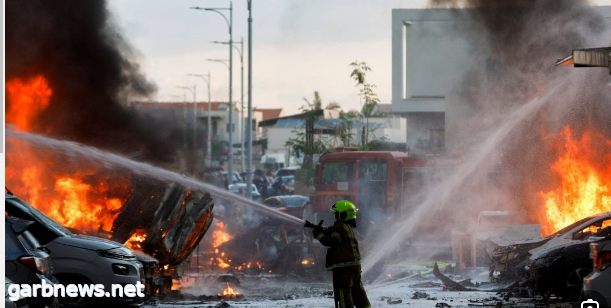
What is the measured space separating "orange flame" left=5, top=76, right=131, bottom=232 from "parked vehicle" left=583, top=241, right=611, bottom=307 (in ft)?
22.9

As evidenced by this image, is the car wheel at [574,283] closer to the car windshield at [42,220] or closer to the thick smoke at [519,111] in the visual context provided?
the thick smoke at [519,111]

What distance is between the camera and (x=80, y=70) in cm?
2127

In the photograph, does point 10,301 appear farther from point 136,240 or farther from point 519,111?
point 519,111

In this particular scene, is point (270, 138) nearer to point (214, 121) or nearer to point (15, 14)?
point (214, 121)

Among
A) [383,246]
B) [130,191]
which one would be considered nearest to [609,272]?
[130,191]

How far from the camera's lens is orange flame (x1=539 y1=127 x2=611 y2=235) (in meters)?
19.4

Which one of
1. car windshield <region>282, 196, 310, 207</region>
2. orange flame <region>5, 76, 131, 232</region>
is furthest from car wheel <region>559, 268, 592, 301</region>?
car windshield <region>282, 196, 310, 207</region>

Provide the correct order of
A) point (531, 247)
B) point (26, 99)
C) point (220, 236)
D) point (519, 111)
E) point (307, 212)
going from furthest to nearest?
point (307, 212)
point (519, 111)
point (26, 99)
point (220, 236)
point (531, 247)

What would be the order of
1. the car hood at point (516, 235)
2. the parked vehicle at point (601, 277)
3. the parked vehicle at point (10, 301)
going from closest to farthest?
the parked vehicle at point (10, 301), the parked vehicle at point (601, 277), the car hood at point (516, 235)

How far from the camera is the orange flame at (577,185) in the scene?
1938 cm

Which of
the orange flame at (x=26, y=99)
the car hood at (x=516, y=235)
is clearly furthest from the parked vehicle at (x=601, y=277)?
the orange flame at (x=26, y=99)

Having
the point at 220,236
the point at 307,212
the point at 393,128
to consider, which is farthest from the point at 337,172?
the point at 393,128

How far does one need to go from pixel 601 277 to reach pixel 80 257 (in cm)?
548

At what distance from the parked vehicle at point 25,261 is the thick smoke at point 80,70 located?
11068mm
